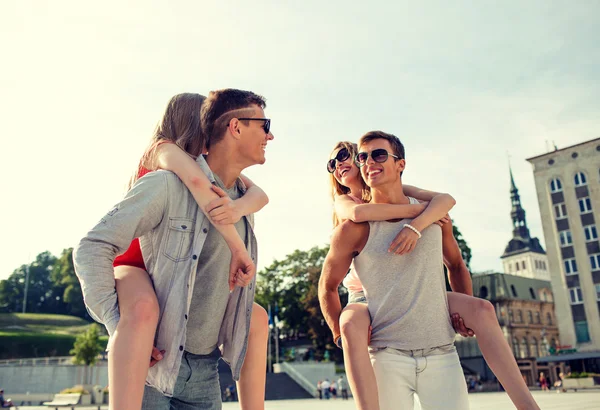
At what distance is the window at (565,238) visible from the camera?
54.3 metres

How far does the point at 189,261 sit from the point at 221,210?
0.90 ft

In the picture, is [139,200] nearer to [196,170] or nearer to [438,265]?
[196,170]

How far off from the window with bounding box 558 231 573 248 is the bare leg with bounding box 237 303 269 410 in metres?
59.0

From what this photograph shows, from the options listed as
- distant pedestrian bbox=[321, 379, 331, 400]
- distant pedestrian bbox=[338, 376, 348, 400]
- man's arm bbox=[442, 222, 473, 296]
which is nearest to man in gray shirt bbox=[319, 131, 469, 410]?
man's arm bbox=[442, 222, 473, 296]

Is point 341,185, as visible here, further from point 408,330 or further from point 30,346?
point 30,346

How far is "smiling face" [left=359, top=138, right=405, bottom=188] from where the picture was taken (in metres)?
3.34

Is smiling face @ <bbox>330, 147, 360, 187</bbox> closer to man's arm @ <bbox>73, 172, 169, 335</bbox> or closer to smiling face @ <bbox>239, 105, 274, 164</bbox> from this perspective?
smiling face @ <bbox>239, 105, 274, 164</bbox>

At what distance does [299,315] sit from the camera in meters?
54.7

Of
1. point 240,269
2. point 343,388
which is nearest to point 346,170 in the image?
point 240,269

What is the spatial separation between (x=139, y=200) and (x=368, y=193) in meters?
2.12

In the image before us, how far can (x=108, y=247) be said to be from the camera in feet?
7.11

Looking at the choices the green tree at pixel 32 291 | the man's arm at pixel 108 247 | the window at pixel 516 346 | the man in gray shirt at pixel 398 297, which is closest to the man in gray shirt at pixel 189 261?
the man's arm at pixel 108 247

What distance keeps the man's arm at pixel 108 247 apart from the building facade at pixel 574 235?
5750 cm

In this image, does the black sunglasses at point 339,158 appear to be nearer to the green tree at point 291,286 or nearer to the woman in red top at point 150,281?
the woman in red top at point 150,281
